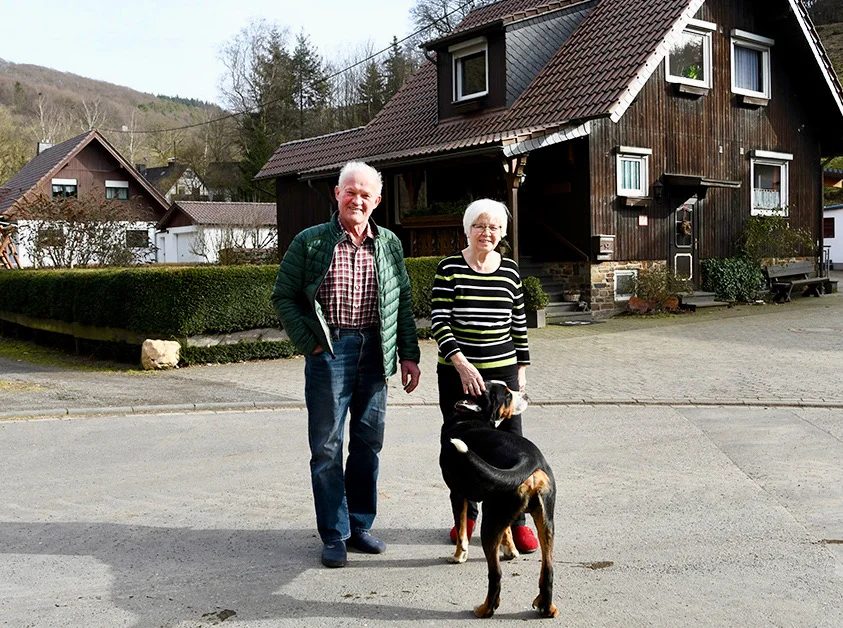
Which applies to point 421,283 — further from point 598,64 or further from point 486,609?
point 486,609

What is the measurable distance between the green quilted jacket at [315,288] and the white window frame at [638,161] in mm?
15509

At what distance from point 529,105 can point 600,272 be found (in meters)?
4.24

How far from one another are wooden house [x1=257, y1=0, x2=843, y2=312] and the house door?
0.13 feet

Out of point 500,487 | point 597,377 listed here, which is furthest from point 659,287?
point 500,487

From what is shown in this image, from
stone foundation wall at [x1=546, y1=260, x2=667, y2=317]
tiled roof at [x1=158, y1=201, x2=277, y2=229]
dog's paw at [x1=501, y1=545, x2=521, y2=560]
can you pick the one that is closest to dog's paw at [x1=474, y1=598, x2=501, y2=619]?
dog's paw at [x1=501, y1=545, x2=521, y2=560]

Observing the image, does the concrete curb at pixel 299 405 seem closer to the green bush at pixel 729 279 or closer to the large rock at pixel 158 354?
the large rock at pixel 158 354

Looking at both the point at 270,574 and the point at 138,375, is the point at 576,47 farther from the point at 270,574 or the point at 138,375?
the point at 270,574

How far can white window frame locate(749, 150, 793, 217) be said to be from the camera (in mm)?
22891

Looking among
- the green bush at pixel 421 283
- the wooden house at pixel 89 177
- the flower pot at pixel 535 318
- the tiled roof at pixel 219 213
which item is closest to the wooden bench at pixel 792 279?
the flower pot at pixel 535 318

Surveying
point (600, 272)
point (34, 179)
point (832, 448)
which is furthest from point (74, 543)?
point (34, 179)

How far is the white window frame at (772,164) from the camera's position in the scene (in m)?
22.9

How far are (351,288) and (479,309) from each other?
703 mm

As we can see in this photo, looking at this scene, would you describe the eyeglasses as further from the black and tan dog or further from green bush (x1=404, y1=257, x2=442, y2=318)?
green bush (x1=404, y1=257, x2=442, y2=318)

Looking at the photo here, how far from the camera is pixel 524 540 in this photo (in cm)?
490
